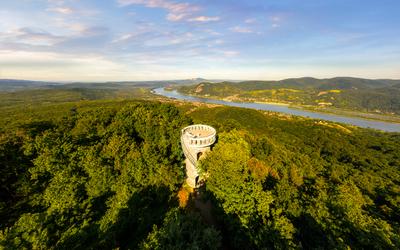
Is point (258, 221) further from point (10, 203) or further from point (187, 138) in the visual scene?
point (10, 203)

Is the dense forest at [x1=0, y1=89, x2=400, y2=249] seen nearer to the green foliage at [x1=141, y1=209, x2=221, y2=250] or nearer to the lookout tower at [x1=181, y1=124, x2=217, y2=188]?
the green foliage at [x1=141, y1=209, x2=221, y2=250]

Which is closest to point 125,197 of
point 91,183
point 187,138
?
point 91,183

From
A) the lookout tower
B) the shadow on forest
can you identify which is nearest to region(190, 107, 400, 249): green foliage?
the lookout tower

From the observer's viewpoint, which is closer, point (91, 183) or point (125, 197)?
point (125, 197)

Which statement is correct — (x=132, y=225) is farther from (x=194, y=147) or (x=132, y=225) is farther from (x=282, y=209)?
(x=282, y=209)

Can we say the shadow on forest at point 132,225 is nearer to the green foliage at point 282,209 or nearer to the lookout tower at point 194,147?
the lookout tower at point 194,147
